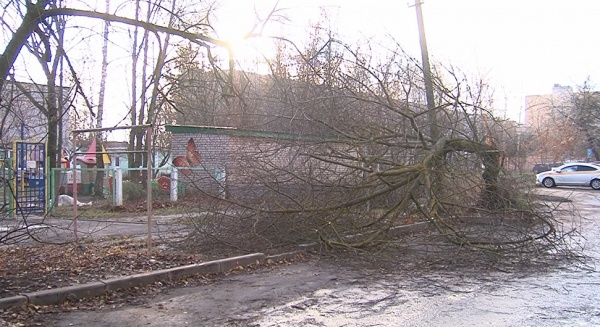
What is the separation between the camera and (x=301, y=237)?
988cm

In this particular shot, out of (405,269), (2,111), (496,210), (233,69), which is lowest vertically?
(405,269)

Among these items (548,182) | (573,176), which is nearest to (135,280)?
(548,182)

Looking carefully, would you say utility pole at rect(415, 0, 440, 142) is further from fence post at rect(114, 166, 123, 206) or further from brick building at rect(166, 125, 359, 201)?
fence post at rect(114, 166, 123, 206)

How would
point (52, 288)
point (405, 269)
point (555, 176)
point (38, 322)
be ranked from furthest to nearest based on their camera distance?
1. point (555, 176)
2. point (405, 269)
3. point (52, 288)
4. point (38, 322)

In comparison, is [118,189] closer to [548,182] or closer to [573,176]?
[548,182]

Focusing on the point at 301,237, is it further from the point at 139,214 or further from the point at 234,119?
the point at 139,214

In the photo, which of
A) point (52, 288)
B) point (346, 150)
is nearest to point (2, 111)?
point (52, 288)

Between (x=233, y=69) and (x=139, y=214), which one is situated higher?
(x=233, y=69)

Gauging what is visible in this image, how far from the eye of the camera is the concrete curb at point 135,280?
592cm

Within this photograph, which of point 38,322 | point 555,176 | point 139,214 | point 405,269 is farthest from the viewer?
point 555,176

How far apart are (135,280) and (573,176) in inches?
1299

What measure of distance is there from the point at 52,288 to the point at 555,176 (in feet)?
110

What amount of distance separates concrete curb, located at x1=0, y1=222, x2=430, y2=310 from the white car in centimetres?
2842

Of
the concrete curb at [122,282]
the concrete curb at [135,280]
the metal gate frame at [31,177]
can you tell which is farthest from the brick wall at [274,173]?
the metal gate frame at [31,177]
